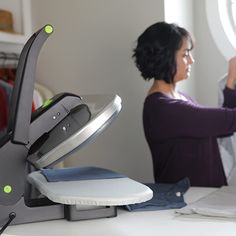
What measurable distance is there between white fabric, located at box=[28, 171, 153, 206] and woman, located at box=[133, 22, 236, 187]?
1.67 feet

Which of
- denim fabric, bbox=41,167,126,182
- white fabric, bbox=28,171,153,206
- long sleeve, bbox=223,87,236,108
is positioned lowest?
denim fabric, bbox=41,167,126,182

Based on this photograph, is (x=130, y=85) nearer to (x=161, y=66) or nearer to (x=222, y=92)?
(x=161, y=66)

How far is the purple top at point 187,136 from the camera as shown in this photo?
1525 mm

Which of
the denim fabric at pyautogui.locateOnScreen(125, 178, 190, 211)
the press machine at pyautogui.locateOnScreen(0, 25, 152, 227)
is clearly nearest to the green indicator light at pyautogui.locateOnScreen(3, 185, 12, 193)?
the press machine at pyautogui.locateOnScreen(0, 25, 152, 227)

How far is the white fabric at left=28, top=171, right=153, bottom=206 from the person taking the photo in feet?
3.17

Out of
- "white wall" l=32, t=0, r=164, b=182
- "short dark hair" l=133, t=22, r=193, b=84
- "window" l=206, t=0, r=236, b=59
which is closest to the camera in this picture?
"short dark hair" l=133, t=22, r=193, b=84

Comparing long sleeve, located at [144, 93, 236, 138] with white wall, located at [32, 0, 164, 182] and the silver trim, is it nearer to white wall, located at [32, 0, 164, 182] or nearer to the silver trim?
white wall, located at [32, 0, 164, 182]

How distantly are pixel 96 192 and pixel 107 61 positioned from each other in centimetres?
109

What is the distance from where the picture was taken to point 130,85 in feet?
6.43

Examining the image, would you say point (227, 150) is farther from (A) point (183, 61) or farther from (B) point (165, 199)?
(B) point (165, 199)

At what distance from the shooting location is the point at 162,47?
5.49 ft

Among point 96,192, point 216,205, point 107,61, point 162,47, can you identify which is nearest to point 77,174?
point 96,192

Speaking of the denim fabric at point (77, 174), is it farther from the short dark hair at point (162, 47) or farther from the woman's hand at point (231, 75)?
the woman's hand at point (231, 75)

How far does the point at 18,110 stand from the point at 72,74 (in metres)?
1.10
